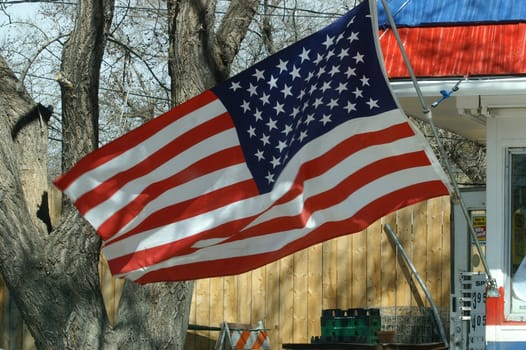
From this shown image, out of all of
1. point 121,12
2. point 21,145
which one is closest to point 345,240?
point 21,145

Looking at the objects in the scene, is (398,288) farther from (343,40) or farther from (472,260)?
(343,40)

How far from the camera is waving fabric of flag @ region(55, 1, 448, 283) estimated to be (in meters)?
5.86

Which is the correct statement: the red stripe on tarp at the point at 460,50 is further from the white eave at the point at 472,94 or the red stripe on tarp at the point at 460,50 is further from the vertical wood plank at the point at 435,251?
the vertical wood plank at the point at 435,251

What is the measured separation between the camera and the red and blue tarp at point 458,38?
7098 mm

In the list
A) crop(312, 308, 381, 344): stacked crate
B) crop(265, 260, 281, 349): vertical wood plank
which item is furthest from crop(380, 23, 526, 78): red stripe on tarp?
crop(265, 260, 281, 349): vertical wood plank

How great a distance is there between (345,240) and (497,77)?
16.1ft

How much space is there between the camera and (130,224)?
19.6 ft

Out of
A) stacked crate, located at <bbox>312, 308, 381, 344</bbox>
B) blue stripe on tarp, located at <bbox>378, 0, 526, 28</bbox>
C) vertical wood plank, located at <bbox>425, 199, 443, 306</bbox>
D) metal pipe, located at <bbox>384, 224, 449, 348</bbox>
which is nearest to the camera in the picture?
blue stripe on tarp, located at <bbox>378, 0, 526, 28</bbox>

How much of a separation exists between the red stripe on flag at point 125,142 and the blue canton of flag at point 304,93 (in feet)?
0.54

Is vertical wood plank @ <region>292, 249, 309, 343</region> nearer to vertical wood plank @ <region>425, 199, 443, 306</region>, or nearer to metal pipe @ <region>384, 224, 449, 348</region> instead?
metal pipe @ <region>384, 224, 449, 348</region>

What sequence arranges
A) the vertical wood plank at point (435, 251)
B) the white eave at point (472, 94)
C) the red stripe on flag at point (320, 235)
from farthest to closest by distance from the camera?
1. the vertical wood plank at point (435, 251)
2. the white eave at point (472, 94)
3. the red stripe on flag at point (320, 235)

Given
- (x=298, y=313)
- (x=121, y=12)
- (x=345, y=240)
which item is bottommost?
(x=298, y=313)

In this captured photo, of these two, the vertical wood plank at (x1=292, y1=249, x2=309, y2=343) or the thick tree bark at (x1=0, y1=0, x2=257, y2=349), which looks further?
the vertical wood plank at (x1=292, y1=249, x2=309, y2=343)

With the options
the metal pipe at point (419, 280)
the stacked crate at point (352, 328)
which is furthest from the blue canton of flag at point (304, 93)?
the metal pipe at point (419, 280)
